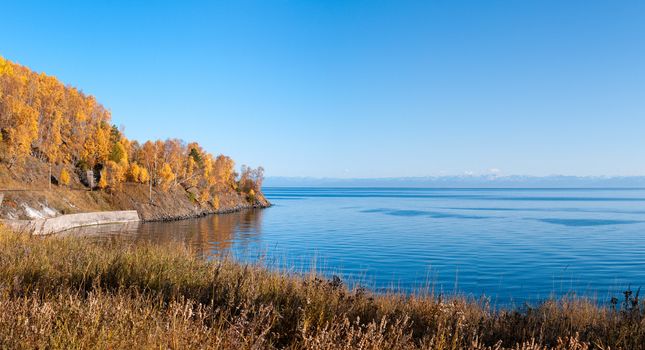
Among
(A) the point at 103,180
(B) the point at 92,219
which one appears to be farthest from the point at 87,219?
(A) the point at 103,180

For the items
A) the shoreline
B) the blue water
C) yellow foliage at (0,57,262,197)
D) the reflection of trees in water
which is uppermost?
yellow foliage at (0,57,262,197)

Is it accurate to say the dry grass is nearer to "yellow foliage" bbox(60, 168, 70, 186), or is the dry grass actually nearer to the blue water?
the blue water

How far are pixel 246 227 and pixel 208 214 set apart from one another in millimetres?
29466

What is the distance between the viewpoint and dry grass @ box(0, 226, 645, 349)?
4.67 metres

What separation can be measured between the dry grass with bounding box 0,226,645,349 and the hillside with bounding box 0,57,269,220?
55.3 metres

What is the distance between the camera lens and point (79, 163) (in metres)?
90.8

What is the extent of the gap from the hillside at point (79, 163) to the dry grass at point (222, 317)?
5533 centimetres

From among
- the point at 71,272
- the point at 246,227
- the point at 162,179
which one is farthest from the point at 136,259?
the point at 162,179

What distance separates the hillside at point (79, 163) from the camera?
71750 millimetres

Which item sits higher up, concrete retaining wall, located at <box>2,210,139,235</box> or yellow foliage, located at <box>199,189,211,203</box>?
yellow foliage, located at <box>199,189,211,203</box>

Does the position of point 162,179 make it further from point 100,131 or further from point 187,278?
point 187,278

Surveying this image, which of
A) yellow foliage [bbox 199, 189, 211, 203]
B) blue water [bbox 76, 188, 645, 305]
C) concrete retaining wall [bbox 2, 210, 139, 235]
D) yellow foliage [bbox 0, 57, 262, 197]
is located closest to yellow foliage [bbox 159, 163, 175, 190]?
yellow foliage [bbox 0, 57, 262, 197]

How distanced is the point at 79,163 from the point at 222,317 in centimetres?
9742

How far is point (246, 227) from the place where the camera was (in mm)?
75250
